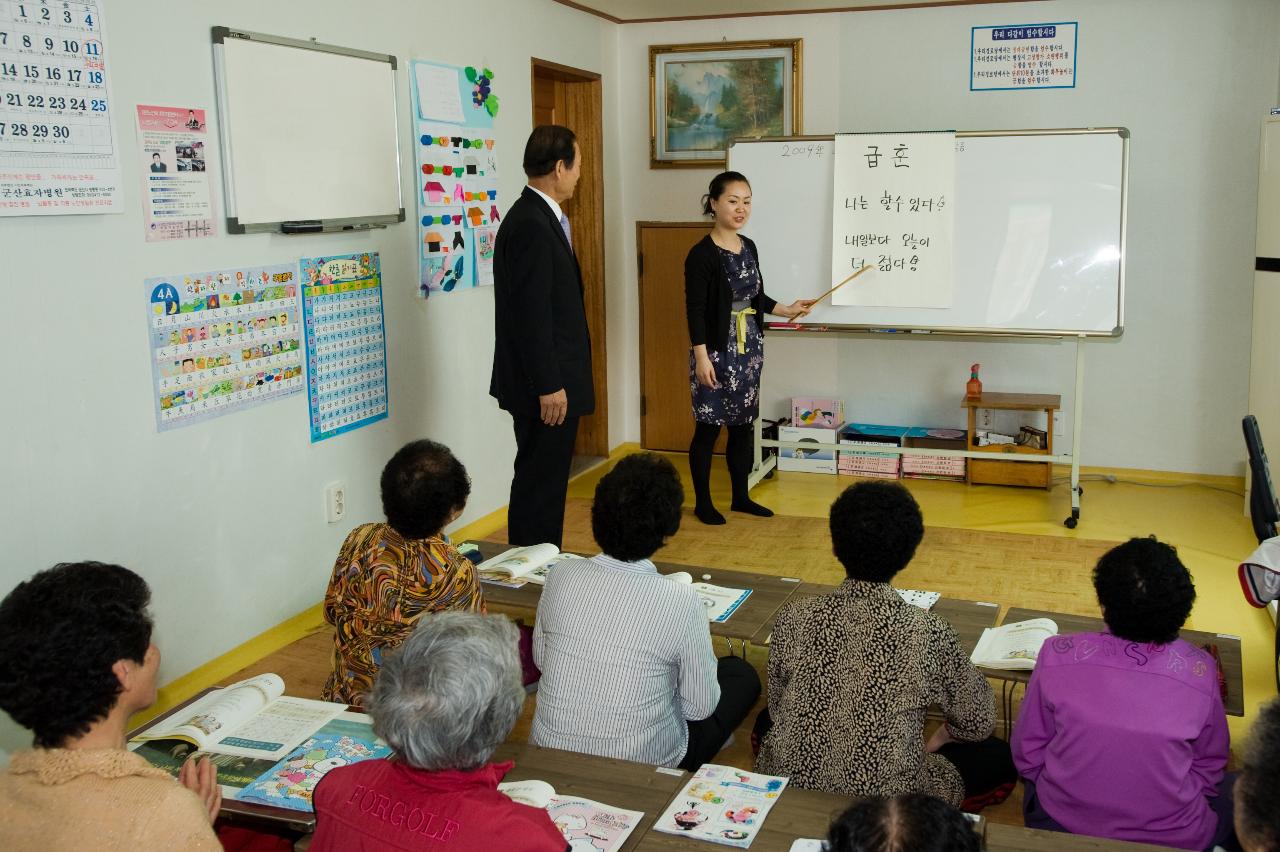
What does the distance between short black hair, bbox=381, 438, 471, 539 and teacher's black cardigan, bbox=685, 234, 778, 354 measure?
2.31 meters

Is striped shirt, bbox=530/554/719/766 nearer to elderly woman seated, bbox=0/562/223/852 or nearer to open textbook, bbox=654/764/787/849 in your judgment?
open textbook, bbox=654/764/787/849

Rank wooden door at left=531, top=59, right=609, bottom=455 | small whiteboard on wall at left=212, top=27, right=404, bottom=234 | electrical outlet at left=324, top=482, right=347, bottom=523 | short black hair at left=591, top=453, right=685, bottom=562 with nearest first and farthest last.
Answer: short black hair at left=591, top=453, right=685, bottom=562
small whiteboard on wall at left=212, top=27, right=404, bottom=234
electrical outlet at left=324, top=482, right=347, bottom=523
wooden door at left=531, top=59, right=609, bottom=455

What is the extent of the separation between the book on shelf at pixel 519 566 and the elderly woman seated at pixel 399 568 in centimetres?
52

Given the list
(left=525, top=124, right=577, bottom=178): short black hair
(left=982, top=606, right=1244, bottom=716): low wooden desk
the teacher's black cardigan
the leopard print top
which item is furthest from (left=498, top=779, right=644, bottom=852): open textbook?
the teacher's black cardigan

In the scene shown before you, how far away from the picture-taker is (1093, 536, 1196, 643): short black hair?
6.44 feet

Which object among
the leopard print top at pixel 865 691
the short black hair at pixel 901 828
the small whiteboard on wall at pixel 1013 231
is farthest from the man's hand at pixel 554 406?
the short black hair at pixel 901 828

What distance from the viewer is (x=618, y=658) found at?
214 centimetres

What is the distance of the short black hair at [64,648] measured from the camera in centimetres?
144

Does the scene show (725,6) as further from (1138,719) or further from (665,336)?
(1138,719)

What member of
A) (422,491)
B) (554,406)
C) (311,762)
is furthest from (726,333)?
(311,762)

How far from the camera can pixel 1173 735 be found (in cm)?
192

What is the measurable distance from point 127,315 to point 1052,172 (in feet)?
11.8

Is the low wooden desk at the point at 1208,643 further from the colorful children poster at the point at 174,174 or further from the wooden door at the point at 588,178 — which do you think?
the wooden door at the point at 588,178

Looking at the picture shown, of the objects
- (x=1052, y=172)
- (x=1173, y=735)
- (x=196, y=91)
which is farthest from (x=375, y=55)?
(x=1173, y=735)
